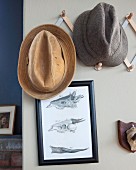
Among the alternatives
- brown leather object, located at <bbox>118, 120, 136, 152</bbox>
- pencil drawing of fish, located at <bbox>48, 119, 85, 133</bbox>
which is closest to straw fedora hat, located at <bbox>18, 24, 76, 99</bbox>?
pencil drawing of fish, located at <bbox>48, 119, 85, 133</bbox>

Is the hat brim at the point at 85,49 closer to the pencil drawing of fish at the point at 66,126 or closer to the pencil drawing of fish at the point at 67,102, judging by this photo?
the pencil drawing of fish at the point at 67,102

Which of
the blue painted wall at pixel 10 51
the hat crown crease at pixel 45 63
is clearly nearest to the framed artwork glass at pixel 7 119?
the blue painted wall at pixel 10 51

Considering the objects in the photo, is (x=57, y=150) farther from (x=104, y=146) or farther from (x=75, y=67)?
(x=75, y=67)

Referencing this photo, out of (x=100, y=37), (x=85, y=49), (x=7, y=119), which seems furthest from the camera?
(x=7, y=119)

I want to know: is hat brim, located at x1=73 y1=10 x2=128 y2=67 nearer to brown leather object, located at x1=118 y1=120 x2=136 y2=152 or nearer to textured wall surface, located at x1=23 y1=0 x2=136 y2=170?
textured wall surface, located at x1=23 y1=0 x2=136 y2=170

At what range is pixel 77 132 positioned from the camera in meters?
1.49

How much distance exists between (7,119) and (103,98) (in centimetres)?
80

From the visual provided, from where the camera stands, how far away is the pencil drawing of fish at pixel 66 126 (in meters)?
1.49

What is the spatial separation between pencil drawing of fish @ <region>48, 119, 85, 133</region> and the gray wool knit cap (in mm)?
342

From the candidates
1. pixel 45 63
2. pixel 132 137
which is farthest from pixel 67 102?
pixel 132 137

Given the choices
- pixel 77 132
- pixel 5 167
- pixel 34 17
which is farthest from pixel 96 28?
pixel 5 167

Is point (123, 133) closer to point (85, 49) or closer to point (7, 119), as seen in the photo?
point (85, 49)

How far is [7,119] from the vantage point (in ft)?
6.44

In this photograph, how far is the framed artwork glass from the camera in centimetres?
193
